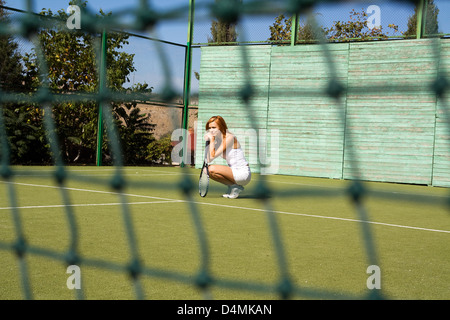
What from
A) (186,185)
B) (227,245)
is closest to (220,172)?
(227,245)

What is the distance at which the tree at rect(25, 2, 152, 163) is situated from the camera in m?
10.2

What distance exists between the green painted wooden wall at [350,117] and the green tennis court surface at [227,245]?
4.61 meters

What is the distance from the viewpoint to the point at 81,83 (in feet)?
37.7

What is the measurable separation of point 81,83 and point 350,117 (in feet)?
16.0

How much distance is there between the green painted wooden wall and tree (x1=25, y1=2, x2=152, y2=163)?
1.75 m

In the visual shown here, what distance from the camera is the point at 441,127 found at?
11664 mm

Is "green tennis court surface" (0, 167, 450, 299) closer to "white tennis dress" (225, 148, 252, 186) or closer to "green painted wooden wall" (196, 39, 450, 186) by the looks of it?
"white tennis dress" (225, 148, 252, 186)

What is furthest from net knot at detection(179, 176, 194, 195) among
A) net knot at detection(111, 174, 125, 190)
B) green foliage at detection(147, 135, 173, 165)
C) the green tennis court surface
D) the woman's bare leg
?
green foliage at detection(147, 135, 173, 165)

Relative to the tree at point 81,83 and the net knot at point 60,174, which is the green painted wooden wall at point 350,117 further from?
the net knot at point 60,174

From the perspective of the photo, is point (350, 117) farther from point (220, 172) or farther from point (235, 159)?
point (220, 172)

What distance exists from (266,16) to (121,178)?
0.63 metres

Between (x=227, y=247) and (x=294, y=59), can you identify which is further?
(x=294, y=59)
